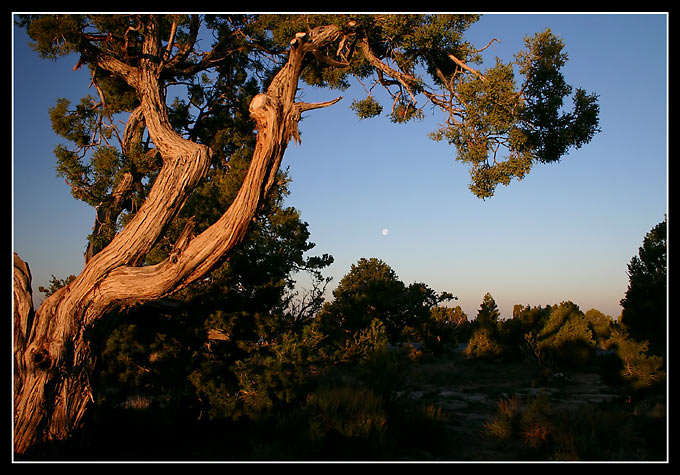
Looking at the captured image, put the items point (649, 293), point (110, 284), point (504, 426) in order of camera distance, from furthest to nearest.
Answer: point (649, 293) < point (504, 426) < point (110, 284)

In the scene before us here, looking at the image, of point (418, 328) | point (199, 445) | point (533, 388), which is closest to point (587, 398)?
point (533, 388)

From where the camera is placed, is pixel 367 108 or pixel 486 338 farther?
pixel 486 338

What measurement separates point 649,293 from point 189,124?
35.8ft

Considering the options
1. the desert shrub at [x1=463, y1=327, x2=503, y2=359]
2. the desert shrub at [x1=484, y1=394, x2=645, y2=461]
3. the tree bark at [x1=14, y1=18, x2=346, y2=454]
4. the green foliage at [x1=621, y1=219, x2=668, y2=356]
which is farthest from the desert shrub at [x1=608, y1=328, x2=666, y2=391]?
the tree bark at [x1=14, y1=18, x2=346, y2=454]

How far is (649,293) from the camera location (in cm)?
980

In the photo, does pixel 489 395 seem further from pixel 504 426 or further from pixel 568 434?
pixel 568 434

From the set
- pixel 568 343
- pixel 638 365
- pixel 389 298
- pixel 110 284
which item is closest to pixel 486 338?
pixel 568 343

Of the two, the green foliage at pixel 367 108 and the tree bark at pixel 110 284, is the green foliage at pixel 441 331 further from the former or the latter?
the tree bark at pixel 110 284

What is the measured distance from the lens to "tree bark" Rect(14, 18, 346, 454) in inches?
264

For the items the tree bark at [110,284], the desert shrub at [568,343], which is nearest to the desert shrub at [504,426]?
the tree bark at [110,284]

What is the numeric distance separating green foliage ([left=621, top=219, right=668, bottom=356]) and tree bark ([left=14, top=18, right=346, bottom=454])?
764cm

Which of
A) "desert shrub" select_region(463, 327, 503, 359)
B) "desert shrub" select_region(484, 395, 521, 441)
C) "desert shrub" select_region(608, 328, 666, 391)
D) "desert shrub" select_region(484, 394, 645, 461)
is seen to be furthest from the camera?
"desert shrub" select_region(463, 327, 503, 359)

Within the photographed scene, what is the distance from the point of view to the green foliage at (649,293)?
9.65 metres

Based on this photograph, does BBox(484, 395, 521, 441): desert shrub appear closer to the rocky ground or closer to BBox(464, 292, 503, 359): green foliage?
the rocky ground
